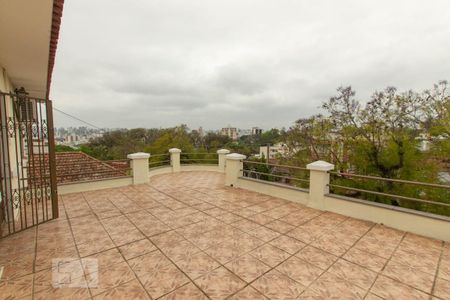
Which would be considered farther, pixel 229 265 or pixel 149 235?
pixel 149 235

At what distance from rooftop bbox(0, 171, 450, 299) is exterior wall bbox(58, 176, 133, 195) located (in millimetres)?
1716

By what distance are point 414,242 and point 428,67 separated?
1153 centimetres

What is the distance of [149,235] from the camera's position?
3309 millimetres

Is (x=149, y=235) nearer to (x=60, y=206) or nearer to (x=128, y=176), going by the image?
(x=60, y=206)

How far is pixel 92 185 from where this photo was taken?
632cm

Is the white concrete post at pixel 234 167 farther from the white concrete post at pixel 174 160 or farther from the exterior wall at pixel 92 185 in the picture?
the white concrete post at pixel 174 160

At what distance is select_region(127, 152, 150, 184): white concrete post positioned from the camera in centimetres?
711

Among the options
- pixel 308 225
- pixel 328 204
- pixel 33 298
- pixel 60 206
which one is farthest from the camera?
pixel 60 206

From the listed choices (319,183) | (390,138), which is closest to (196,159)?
(319,183)

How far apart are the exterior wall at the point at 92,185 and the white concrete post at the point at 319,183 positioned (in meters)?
5.86

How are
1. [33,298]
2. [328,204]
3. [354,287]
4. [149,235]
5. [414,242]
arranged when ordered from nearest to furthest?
[33,298] → [354,287] → [414,242] → [149,235] → [328,204]

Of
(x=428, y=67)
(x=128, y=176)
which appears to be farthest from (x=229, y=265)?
(x=428, y=67)

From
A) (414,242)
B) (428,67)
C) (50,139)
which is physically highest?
(428,67)

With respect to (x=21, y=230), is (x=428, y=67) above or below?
above
